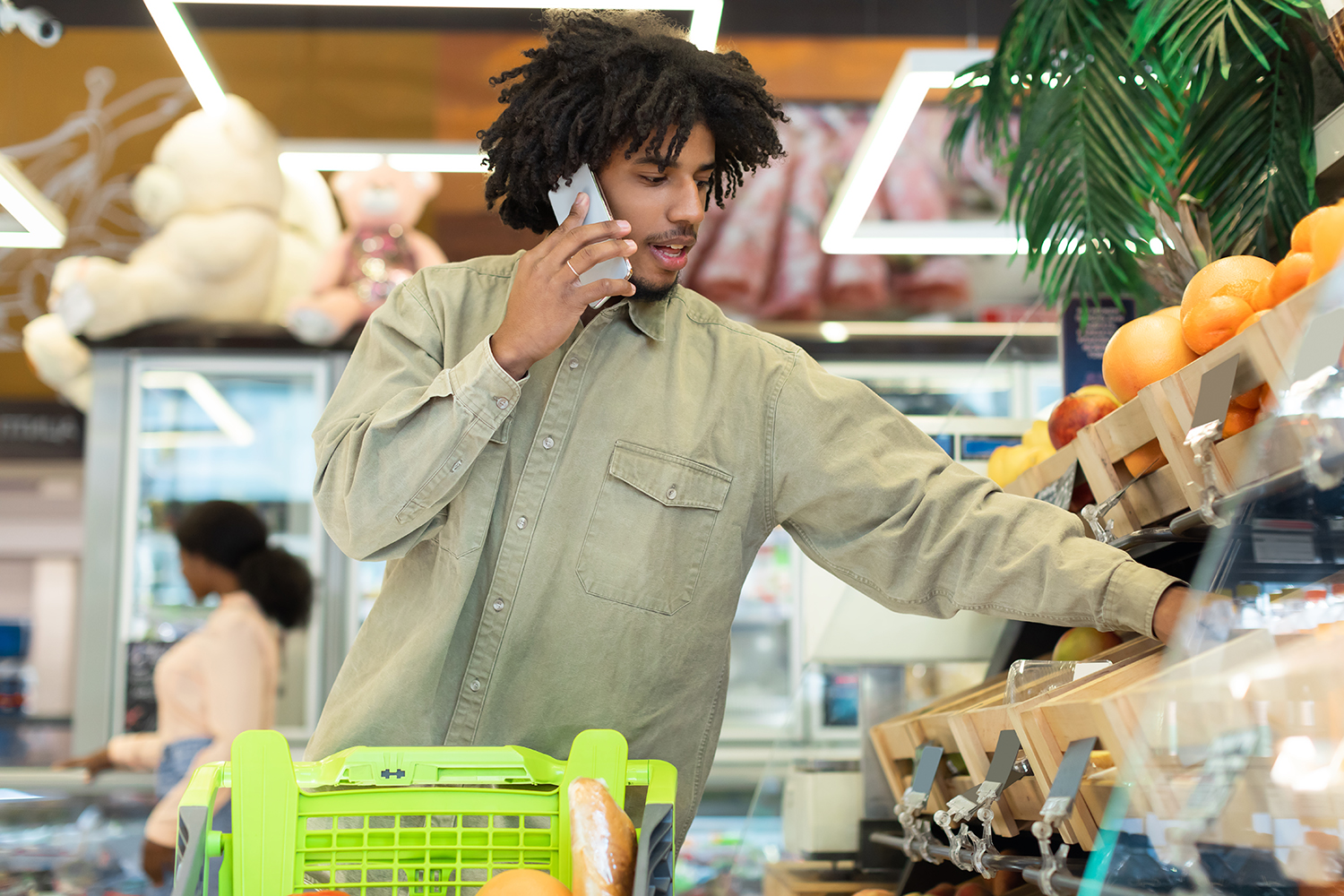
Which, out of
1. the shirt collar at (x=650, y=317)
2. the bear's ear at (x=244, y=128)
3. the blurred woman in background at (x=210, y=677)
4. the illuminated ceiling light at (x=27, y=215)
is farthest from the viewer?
the bear's ear at (x=244, y=128)

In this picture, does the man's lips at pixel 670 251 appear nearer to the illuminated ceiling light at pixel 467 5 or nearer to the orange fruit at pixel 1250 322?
the orange fruit at pixel 1250 322

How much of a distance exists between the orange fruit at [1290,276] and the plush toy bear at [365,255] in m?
3.51

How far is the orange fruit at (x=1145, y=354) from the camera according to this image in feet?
3.51

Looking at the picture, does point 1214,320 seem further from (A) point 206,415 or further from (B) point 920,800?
(A) point 206,415

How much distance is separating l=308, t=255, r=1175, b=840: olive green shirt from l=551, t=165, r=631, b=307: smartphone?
13 cm

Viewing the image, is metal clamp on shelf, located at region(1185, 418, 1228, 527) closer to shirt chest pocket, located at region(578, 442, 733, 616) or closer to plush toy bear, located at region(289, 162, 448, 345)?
shirt chest pocket, located at region(578, 442, 733, 616)

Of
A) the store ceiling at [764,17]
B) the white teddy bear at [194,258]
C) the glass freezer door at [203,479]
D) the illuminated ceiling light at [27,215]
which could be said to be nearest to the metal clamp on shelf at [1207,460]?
the illuminated ceiling light at [27,215]

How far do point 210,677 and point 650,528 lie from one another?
226cm

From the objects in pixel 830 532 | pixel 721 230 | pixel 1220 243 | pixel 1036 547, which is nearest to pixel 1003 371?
pixel 1220 243

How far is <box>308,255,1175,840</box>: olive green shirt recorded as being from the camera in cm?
118

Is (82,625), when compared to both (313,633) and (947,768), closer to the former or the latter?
(313,633)

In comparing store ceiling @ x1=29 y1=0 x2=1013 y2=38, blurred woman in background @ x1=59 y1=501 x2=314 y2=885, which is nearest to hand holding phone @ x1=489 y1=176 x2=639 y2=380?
blurred woman in background @ x1=59 y1=501 x2=314 y2=885

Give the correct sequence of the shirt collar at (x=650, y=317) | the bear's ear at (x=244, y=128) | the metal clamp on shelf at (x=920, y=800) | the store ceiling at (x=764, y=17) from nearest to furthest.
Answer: the metal clamp on shelf at (x=920, y=800)
the shirt collar at (x=650, y=317)
the bear's ear at (x=244, y=128)
the store ceiling at (x=764, y=17)

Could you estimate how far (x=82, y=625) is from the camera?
398 cm
